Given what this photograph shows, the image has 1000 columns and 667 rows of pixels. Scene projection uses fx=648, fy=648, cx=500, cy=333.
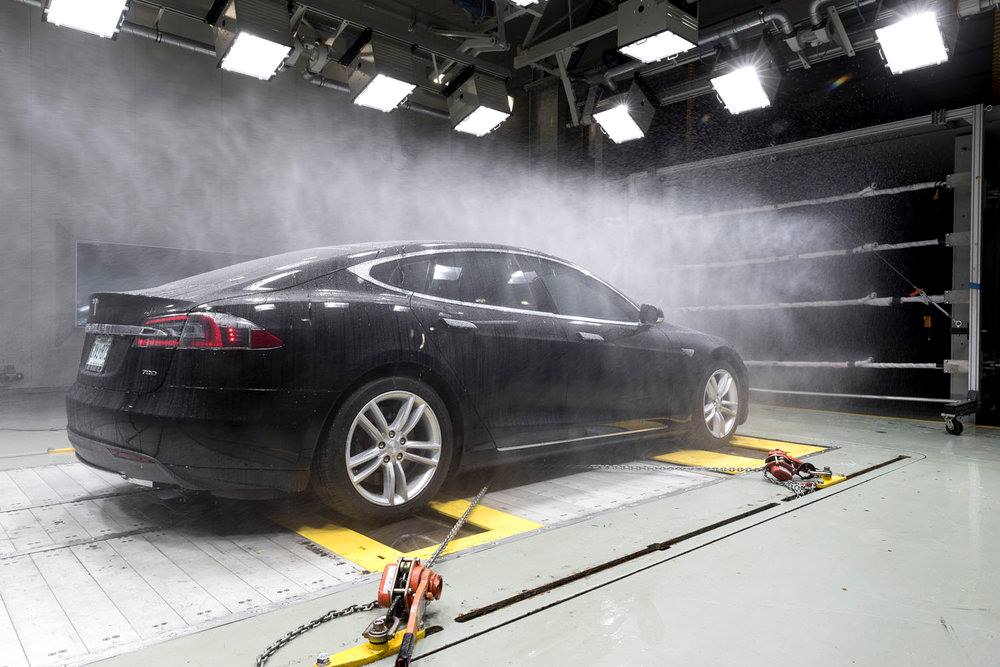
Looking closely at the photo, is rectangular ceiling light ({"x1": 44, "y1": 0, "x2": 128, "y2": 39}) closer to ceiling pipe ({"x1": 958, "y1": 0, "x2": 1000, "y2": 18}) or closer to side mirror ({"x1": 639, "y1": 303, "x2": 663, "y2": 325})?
side mirror ({"x1": 639, "y1": 303, "x2": 663, "y2": 325})

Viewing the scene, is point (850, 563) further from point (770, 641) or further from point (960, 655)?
point (770, 641)

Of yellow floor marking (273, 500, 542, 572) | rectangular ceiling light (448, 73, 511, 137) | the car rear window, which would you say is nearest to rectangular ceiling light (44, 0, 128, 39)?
rectangular ceiling light (448, 73, 511, 137)

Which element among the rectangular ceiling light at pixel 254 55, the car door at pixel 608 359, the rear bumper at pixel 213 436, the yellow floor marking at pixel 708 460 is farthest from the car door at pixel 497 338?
the rectangular ceiling light at pixel 254 55

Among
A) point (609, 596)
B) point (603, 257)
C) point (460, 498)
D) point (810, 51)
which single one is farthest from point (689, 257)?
point (609, 596)

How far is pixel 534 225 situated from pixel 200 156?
4.61 metres

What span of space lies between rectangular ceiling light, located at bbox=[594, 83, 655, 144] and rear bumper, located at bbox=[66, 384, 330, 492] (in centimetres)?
579

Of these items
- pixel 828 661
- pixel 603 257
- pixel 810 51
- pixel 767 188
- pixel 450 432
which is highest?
pixel 810 51

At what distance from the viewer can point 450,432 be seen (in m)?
3.04

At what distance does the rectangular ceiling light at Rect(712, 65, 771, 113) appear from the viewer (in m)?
6.29

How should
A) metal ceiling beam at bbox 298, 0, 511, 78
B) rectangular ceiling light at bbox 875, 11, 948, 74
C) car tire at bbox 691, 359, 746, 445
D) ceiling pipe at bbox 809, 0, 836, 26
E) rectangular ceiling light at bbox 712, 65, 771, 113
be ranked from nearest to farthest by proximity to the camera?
car tire at bbox 691, 359, 746, 445
rectangular ceiling light at bbox 875, 11, 948, 74
metal ceiling beam at bbox 298, 0, 511, 78
ceiling pipe at bbox 809, 0, 836, 26
rectangular ceiling light at bbox 712, 65, 771, 113

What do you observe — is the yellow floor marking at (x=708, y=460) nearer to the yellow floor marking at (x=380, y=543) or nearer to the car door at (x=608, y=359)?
the car door at (x=608, y=359)

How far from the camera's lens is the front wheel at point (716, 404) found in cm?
454

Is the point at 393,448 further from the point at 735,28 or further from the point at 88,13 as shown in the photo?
the point at 735,28

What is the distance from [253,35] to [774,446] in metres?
5.26
